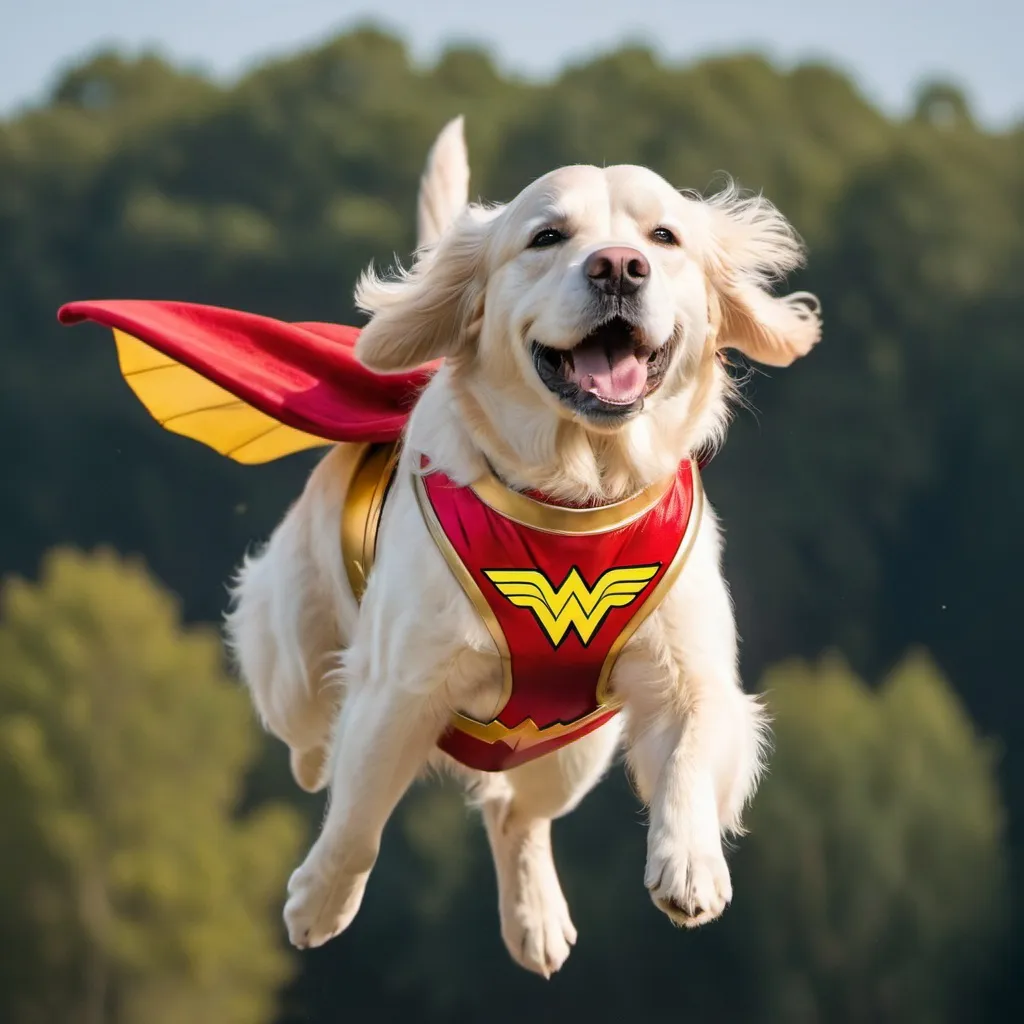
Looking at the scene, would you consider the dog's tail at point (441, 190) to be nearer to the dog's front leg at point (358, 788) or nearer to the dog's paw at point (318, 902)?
the dog's front leg at point (358, 788)

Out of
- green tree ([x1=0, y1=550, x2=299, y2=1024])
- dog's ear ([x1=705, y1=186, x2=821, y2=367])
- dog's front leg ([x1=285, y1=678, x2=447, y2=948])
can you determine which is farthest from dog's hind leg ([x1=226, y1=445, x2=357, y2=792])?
green tree ([x1=0, y1=550, x2=299, y2=1024])

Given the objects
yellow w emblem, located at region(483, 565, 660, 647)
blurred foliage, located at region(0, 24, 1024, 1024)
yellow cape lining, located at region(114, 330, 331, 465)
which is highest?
yellow w emblem, located at region(483, 565, 660, 647)

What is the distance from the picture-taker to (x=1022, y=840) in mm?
50062

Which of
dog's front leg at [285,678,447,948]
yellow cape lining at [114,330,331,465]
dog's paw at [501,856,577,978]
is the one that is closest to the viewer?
dog's front leg at [285,678,447,948]

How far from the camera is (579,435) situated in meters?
5.50

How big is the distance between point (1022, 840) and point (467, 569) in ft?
152

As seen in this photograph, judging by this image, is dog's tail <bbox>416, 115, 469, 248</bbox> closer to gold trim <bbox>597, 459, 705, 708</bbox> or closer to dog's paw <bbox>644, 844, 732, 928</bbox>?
gold trim <bbox>597, 459, 705, 708</bbox>

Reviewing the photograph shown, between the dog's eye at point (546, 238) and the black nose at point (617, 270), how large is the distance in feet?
0.75

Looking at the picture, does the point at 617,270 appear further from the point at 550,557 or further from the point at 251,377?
the point at 251,377

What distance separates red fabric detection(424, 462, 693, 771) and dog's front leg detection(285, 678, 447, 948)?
0.28m

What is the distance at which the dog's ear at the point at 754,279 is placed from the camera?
5.73 meters

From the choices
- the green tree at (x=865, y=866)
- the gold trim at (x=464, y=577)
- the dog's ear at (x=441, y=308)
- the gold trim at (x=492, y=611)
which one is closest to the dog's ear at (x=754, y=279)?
the gold trim at (x=492, y=611)

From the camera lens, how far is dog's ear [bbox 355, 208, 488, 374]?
18.5 feet

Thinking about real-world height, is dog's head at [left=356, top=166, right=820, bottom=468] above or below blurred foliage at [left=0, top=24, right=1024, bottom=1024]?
above
